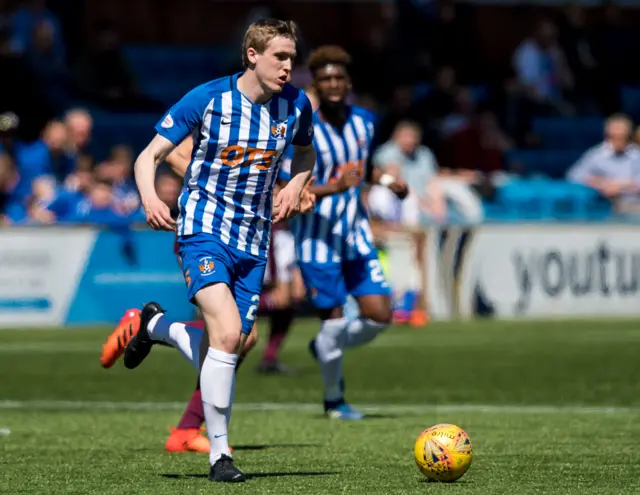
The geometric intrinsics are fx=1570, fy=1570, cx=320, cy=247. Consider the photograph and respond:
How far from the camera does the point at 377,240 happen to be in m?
17.6

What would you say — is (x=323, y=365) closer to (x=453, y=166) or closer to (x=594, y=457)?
(x=594, y=457)

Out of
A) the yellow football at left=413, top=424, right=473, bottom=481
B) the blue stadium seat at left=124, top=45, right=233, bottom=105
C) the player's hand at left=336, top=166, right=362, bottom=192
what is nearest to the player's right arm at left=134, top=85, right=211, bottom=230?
the yellow football at left=413, top=424, right=473, bottom=481

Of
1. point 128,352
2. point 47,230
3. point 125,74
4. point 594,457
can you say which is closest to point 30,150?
point 47,230

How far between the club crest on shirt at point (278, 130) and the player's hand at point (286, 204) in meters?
0.26

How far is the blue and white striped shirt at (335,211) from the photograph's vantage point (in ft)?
31.1

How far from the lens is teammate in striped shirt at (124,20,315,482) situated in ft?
21.6

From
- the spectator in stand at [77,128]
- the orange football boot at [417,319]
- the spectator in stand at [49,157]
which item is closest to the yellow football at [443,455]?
the orange football boot at [417,319]

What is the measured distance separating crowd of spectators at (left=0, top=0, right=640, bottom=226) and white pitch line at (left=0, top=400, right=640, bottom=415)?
5.12m

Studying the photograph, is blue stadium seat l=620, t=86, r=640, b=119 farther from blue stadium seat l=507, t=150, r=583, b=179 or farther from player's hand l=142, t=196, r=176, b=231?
player's hand l=142, t=196, r=176, b=231

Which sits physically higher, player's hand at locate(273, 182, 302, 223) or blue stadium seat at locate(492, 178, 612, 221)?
blue stadium seat at locate(492, 178, 612, 221)

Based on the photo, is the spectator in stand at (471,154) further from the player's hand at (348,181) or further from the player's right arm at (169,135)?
the player's right arm at (169,135)

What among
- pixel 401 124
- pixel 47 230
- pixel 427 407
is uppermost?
pixel 401 124

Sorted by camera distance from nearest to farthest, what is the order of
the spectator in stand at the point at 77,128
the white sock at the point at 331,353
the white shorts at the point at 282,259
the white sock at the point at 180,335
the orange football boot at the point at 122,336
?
the white sock at the point at 180,335
the orange football boot at the point at 122,336
the white sock at the point at 331,353
the white shorts at the point at 282,259
the spectator in stand at the point at 77,128

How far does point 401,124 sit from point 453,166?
2110 millimetres
